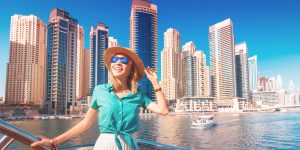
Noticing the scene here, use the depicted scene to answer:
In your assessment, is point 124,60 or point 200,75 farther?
point 200,75

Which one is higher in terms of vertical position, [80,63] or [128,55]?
[80,63]

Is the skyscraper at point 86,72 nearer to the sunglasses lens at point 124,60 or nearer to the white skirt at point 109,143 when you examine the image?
the sunglasses lens at point 124,60

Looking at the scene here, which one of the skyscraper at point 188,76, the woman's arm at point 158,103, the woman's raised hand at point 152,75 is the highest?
the skyscraper at point 188,76

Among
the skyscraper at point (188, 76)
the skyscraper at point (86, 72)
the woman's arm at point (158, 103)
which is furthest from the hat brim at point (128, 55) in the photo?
the skyscraper at point (86, 72)

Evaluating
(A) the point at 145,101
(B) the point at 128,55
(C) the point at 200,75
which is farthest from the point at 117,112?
(C) the point at 200,75

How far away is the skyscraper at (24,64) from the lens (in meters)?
118

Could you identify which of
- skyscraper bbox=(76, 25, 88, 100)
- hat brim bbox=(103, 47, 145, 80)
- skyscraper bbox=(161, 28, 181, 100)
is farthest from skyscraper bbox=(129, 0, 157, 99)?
hat brim bbox=(103, 47, 145, 80)

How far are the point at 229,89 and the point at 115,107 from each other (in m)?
164

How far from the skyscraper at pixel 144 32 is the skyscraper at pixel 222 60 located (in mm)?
38855

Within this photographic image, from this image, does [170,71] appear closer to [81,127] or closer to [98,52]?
[98,52]

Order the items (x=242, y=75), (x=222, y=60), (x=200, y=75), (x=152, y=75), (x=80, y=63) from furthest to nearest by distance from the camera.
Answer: (x=242, y=75), (x=222, y=60), (x=200, y=75), (x=80, y=63), (x=152, y=75)

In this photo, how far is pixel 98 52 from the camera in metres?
166

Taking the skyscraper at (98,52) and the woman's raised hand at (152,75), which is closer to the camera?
the woman's raised hand at (152,75)

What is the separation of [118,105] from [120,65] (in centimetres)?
42
